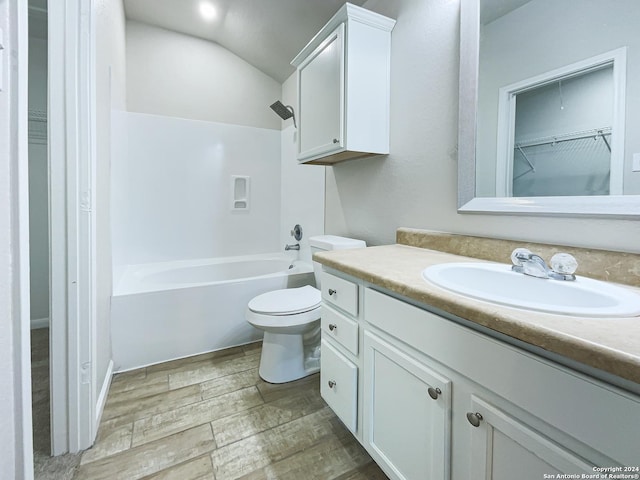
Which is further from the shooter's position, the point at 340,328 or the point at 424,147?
the point at 424,147

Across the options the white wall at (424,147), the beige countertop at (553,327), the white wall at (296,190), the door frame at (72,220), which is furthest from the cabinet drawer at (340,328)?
the white wall at (296,190)

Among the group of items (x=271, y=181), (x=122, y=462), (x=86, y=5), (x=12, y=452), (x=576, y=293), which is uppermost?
(x=86, y=5)

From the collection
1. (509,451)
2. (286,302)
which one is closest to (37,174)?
(286,302)

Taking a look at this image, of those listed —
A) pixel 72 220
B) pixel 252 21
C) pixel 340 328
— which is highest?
pixel 252 21

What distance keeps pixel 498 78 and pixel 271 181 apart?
2.35 meters

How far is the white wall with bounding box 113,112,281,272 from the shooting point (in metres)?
2.47

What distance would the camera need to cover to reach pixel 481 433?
65cm

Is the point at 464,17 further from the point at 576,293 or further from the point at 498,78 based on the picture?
the point at 576,293

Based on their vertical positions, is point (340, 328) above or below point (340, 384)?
above

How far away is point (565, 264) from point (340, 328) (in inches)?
29.7

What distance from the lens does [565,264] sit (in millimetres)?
819

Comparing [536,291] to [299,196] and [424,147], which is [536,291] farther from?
[299,196]

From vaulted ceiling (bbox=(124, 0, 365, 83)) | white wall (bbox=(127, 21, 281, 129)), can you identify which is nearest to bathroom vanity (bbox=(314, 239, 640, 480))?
vaulted ceiling (bbox=(124, 0, 365, 83))

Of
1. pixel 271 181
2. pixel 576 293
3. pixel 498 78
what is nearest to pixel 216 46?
pixel 271 181
